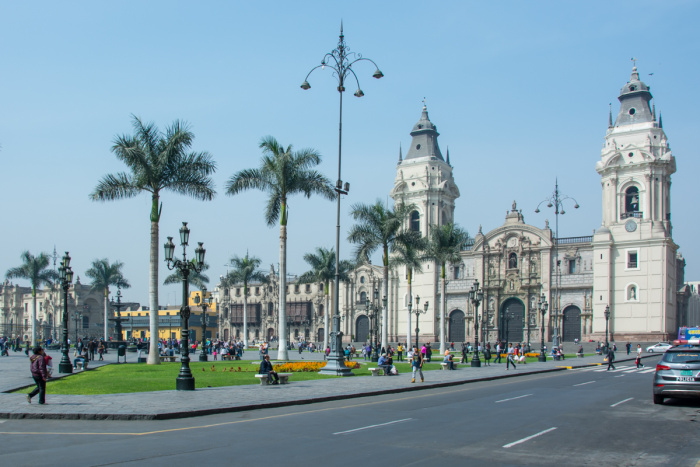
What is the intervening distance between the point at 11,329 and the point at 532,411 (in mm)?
114851

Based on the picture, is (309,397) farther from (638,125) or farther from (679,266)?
(679,266)

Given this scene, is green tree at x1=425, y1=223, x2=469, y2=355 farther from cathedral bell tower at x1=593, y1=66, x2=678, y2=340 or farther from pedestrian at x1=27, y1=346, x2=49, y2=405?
pedestrian at x1=27, y1=346, x2=49, y2=405

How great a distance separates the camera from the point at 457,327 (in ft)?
251

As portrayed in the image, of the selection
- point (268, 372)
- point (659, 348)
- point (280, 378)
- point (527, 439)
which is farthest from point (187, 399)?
point (659, 348)

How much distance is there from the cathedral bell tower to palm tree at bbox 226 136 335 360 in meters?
39.4

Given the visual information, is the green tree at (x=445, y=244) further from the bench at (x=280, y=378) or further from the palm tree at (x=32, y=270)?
the palm tree at (x=32, y=270)

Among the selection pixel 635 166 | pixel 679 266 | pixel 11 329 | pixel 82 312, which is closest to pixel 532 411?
pixel 635 166

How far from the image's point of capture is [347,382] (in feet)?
79.4

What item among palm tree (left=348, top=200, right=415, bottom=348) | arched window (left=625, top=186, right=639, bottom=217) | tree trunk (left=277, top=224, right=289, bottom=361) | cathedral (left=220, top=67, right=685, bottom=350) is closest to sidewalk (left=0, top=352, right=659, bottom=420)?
tree trunk (left=277, top=224, right=289, bottom=361)

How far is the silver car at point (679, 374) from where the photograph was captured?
1579 centimetres

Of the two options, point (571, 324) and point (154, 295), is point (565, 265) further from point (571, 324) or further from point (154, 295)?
point (154, 295)

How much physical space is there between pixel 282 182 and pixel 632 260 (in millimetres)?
43678

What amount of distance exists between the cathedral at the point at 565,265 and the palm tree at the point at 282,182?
20.8 m

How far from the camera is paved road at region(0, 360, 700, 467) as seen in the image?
9.60 metres
